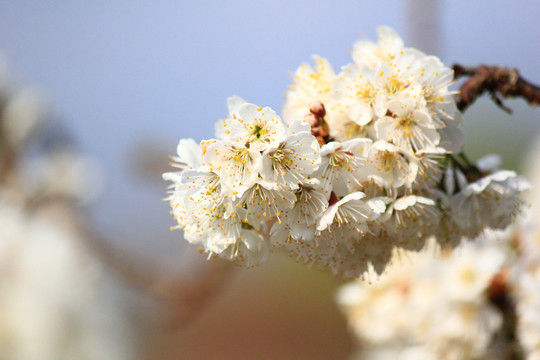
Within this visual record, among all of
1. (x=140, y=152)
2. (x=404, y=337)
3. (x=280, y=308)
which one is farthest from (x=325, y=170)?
(x=280, y=308)

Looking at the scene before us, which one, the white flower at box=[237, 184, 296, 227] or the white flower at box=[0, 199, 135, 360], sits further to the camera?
the white flower at box=[0, 199, 135, 360]

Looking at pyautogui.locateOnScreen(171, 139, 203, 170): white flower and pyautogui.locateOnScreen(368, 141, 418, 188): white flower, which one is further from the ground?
pyautogui.locateOnScreen(171, 139, 203, 170): white flower

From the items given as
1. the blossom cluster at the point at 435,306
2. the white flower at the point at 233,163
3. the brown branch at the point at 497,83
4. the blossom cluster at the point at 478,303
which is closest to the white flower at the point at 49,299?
the blossom cluster at the point at 435,306

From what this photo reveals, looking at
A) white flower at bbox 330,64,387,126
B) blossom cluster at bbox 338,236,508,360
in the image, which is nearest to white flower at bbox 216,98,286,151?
white flower at bbox 330,64,387,126

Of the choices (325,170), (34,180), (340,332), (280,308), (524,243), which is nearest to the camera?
(325,170)

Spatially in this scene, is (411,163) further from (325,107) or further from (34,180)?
(34,180)

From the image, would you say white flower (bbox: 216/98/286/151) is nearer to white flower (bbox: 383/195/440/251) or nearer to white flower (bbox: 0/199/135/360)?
white flower (bbox: 383/195/440/251)

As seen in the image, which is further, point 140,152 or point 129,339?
point 129,339
